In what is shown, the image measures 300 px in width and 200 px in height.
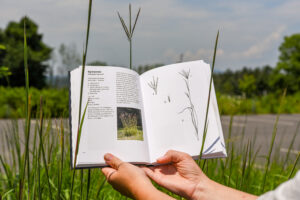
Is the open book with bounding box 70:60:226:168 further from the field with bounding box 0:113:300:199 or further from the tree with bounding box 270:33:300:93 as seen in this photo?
the tree with bounding box 270:33:300:93

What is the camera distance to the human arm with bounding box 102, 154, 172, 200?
78 centimetres

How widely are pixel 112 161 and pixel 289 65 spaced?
1151 inches

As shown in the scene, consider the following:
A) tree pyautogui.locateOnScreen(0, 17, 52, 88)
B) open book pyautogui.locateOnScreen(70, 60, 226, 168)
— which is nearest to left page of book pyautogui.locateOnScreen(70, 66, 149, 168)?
open book pyautogui.locateOnScreen(70, 60, 226, 168)

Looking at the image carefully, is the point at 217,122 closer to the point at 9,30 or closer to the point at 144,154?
the point at 144,154

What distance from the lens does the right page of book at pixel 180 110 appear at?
103 cm

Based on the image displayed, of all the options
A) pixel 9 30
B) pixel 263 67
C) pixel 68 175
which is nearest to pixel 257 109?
pixel 68 175

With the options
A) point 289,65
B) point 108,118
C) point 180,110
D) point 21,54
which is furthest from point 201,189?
point 289,65

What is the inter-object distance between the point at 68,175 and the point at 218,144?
88cm

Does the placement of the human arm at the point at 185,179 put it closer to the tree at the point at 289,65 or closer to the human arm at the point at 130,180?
the human arm at the point at 130,180

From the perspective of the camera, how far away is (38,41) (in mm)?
20906

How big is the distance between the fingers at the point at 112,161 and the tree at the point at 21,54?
10.4 m

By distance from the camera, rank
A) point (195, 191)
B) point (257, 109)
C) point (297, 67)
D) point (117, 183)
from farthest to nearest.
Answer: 1. point (297, 67)
2. point (257, 109)
3. point (195, 191)
4. point (117, 183)

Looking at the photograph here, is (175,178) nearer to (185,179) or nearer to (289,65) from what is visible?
(185,179)

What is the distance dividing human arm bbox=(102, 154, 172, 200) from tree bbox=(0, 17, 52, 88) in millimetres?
10464
